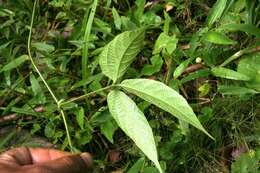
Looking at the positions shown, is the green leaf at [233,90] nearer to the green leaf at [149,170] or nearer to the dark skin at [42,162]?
the green leaf at [149,170]

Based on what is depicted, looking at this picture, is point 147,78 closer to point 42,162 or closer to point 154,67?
point 154,67

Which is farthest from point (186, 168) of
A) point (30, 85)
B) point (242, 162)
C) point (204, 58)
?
point (30, 85)

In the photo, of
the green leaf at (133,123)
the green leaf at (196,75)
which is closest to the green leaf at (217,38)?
the green leaf at (196,75)

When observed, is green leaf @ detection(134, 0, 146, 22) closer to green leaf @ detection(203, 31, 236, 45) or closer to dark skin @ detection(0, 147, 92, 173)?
green leaf @ detection(203, 31, 236, 45)

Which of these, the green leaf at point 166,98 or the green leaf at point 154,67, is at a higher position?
the green leaf at point 166,98

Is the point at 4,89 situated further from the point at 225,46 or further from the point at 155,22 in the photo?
the point at 225,46
